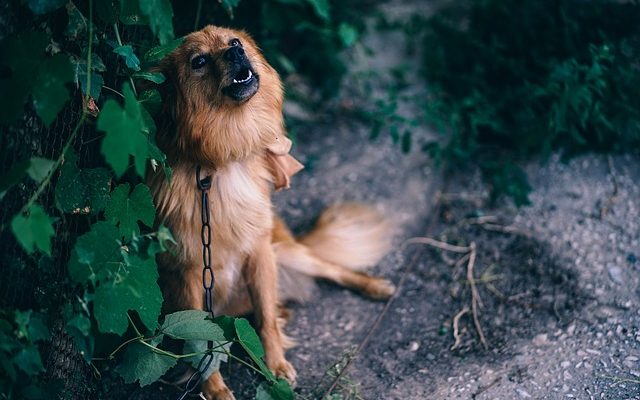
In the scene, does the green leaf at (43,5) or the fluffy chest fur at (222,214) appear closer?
the green leaf at (43,5)

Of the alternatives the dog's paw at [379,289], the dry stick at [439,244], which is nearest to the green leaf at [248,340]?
the dog's paw at [379,289]

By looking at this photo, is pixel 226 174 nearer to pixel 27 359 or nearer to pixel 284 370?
pixel 284 370

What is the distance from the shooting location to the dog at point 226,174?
2686 mm

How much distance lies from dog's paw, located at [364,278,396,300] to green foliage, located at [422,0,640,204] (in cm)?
95

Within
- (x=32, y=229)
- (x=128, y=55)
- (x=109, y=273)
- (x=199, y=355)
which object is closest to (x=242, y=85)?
(x=128, y=55)

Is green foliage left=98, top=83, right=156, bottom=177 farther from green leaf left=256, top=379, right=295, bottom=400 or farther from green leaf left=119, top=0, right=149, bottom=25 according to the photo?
green leaf left=256, top=379, right=295, bottom=400

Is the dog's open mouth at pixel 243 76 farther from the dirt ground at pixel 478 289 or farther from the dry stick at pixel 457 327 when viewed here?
the dry stick at pixel 457 327

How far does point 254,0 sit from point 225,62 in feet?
4.54

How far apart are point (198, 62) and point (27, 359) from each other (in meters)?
1.34

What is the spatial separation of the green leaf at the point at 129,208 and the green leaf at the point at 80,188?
5cm

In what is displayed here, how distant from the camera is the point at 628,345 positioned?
297cm

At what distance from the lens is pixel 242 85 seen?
268 cm

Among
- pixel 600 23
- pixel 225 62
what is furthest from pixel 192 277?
pixel 600 23

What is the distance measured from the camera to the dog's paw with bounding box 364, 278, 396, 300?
362 cm
